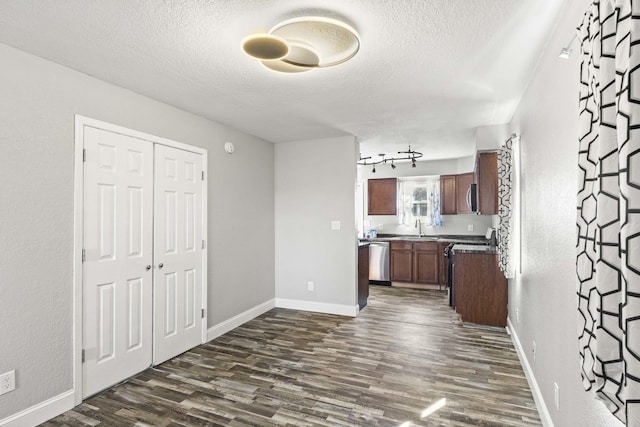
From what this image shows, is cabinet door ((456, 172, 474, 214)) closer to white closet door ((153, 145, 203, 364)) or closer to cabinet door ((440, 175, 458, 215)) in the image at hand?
cabinet door ((440, 175, 458, 215))

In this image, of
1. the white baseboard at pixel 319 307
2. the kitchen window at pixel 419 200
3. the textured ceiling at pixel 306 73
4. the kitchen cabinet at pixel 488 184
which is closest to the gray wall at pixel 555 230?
the textured ceiling at pixel 306 73

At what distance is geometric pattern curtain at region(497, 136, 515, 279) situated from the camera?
10.7 feet

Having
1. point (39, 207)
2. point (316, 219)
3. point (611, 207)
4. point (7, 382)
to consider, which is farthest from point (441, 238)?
point (7, 382)

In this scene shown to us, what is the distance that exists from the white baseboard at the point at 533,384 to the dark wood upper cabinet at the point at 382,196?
382 centimetres

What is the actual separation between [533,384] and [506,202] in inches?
65.2

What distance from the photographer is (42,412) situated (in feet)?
7.34

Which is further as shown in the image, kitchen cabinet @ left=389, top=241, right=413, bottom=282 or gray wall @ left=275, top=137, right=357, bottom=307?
kitchen cabinet @ left=389, top=241, right=413, bottom=282

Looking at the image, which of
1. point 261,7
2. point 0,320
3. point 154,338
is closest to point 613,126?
point 261,7

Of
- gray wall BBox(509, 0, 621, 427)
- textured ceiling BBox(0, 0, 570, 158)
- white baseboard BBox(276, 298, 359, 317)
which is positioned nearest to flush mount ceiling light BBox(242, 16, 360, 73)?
textured ceiling BBox(0, 0, 570, 158)

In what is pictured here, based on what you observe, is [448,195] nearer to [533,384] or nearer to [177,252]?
[533,384]

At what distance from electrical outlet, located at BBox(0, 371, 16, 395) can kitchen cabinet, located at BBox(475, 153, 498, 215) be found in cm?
440

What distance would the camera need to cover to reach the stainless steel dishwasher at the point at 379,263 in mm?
6551

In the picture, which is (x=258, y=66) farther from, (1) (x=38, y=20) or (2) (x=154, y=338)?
(2) (x=154, y=338)

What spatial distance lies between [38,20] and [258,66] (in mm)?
1261
